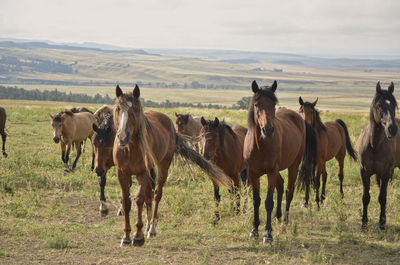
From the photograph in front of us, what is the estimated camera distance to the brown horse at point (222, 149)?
8.22 meters

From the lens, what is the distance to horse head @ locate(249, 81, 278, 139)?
6.24 meters

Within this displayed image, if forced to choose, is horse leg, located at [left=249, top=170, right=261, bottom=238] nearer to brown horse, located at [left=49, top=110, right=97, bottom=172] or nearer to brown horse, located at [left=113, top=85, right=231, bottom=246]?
brown horse, located at [left=113, top=85, right=231, bottom=246]

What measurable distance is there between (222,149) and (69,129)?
24.7 feet

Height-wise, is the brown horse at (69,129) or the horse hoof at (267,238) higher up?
the brown horse at (69,129)

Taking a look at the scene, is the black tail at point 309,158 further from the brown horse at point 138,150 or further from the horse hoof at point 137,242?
the horse hoof at point 137,242

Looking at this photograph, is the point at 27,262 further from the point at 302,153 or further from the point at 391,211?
the point at 391,211

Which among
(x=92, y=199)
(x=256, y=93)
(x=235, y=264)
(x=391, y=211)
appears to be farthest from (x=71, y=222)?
(x=391, y=211)

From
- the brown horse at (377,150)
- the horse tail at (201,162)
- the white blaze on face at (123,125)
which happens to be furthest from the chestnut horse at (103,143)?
the brown horse at (377,150)

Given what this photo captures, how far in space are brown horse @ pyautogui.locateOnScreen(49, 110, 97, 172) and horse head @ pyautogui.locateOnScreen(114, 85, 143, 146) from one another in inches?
305

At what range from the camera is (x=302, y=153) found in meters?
8.18

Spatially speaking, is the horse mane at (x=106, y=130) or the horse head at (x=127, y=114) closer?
the horse head at (x=127, y=114)

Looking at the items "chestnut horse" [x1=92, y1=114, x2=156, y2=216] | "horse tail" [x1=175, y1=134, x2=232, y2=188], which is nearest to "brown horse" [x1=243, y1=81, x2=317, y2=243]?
"horse tail" [x1=175, y1=134, x2=232, y2=188]

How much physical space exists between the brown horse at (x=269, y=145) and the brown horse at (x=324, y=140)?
139 cm

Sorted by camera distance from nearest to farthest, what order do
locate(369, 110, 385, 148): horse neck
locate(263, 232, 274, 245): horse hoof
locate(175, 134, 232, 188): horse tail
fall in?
locate(263, 232, 274, 245): horse hoof → locate(369, 110, 385, 148): horse neck → locate(175, 134, 232, 188): horse tail
